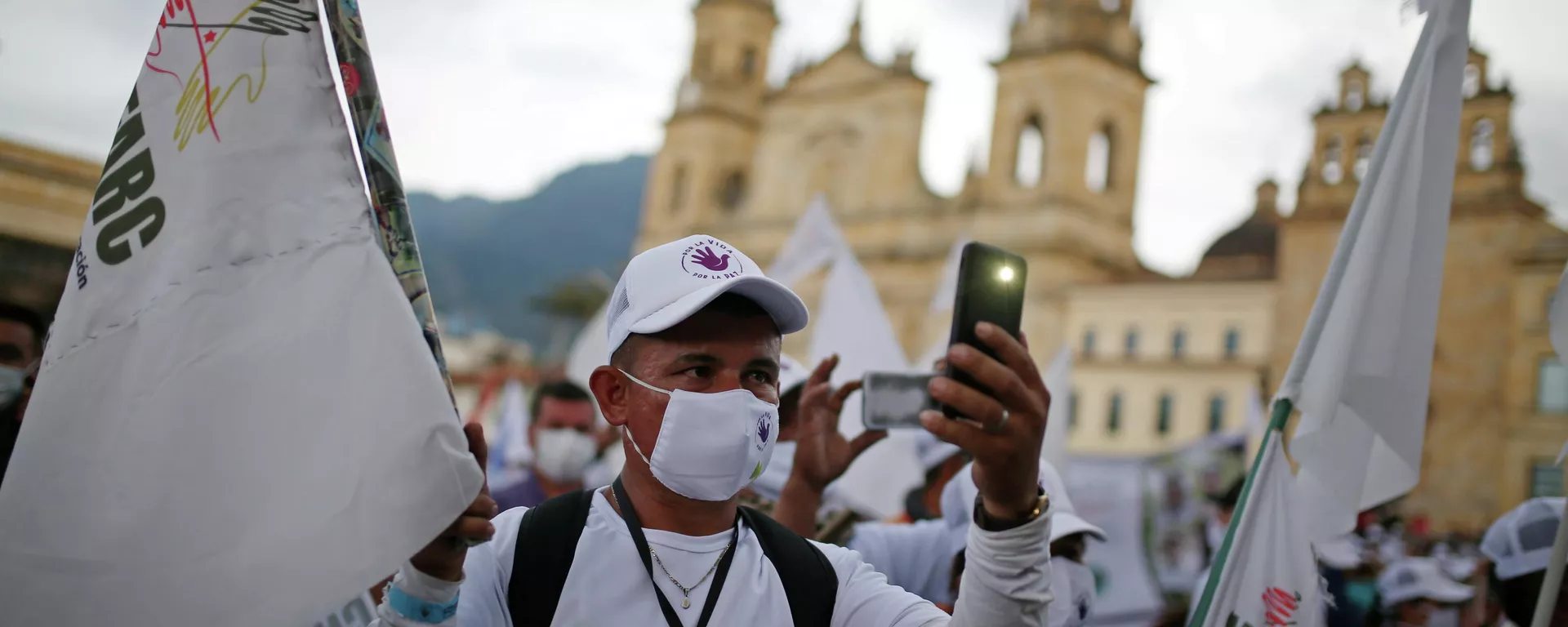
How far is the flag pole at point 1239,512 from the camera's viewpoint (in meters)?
2.88

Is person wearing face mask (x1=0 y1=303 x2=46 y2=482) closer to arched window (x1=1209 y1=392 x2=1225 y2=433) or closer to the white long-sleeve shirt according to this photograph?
the white long-sleeve shirt

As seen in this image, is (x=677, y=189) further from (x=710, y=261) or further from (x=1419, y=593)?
(x=710, y=261)

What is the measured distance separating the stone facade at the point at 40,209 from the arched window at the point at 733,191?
108 ft

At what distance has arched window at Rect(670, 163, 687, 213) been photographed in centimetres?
4475

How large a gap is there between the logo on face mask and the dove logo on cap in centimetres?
26

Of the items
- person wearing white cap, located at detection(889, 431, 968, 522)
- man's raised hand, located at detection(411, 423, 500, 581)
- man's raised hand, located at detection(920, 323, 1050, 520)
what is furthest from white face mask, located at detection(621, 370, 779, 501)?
person wearing white cap, located at detection(889, 431, 968, 522)

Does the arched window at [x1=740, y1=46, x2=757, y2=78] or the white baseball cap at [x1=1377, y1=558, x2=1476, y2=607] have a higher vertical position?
the arched window at [x1=740, y1=46, x2=757, y2=78]

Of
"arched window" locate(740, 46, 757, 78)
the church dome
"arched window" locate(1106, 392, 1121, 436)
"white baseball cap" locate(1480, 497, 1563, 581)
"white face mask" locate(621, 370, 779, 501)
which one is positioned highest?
"arched window" locate(740, 46, 757, 78)

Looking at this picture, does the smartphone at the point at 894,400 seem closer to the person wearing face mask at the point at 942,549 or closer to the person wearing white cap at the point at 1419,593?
the person wearing face mask at the point at 942,549

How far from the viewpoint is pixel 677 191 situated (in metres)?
44.9

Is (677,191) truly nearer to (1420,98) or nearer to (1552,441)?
(1552,441)

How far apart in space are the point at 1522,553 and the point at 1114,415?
3267cm

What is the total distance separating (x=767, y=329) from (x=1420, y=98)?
6.19 ft

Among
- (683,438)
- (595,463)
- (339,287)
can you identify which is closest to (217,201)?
(339,287)
